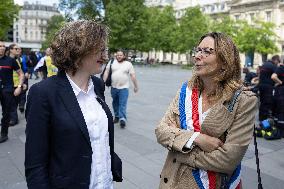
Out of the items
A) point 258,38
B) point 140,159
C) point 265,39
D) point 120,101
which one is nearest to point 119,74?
point 120,101

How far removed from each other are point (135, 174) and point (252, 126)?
9.86 ft

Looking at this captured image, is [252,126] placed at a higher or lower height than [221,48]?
lower

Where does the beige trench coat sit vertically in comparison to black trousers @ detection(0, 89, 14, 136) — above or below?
above

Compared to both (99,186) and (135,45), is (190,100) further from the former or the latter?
(135,45)

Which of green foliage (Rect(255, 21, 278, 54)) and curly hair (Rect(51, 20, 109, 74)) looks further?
green foliage (Rect(255, 21, 278, 54))

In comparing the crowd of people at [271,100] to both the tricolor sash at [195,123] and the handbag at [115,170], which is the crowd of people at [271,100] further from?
the handbag at [115,170]

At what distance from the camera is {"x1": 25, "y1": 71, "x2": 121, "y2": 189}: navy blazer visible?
6.33 ft

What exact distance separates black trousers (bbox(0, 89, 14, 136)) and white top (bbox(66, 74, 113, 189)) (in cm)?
513

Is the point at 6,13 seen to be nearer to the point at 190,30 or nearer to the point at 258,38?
the point at 190,30

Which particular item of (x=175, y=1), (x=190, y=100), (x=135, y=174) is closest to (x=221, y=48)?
(x=190, y=100)

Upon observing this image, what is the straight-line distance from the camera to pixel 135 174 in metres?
5.02

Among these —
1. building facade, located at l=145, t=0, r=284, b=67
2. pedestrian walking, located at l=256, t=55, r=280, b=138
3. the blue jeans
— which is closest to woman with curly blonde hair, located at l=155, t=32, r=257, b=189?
the blue jeans

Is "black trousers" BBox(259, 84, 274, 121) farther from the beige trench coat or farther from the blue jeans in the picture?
the beige trench coat

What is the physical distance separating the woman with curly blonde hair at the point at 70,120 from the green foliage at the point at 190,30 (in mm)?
50487
